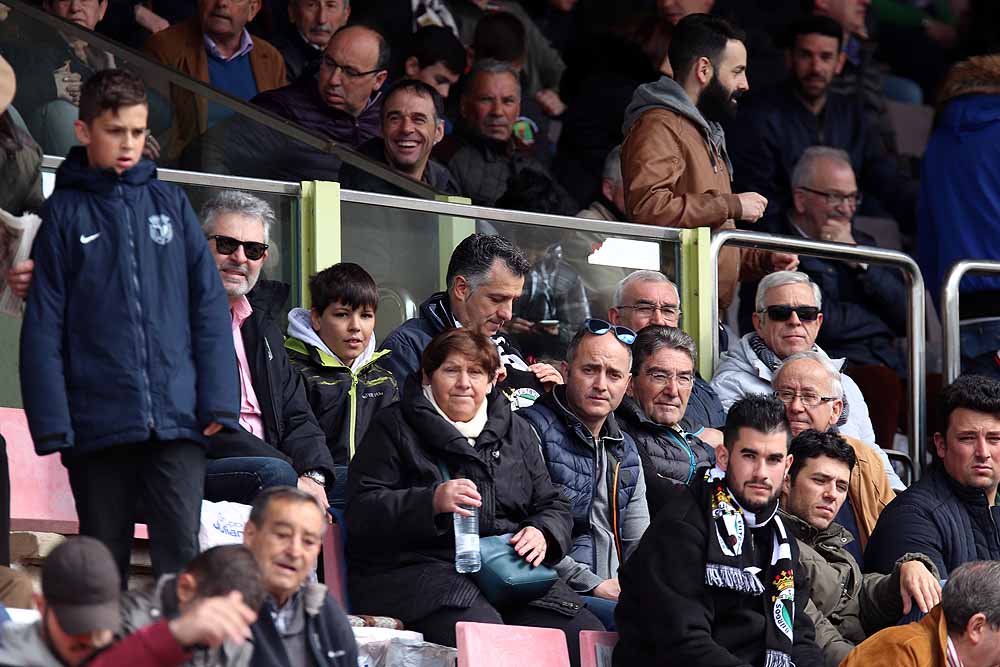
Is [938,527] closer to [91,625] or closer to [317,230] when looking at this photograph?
[317,230]

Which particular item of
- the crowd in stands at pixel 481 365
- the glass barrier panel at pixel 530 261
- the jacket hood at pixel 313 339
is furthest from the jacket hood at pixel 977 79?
the jacket hood at pixel 313 339

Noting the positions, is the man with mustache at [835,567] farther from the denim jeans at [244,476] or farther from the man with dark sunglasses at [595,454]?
the denim jeans at [244,476]

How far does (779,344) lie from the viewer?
348 inches

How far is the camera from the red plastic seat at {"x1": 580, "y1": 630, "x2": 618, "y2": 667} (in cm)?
650

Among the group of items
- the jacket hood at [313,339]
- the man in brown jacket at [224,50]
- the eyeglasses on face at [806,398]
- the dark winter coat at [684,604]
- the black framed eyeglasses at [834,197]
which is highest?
the man in brown jacket at [224,50]

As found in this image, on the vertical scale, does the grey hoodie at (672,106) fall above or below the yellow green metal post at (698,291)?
above

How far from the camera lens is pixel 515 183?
963 centimetres

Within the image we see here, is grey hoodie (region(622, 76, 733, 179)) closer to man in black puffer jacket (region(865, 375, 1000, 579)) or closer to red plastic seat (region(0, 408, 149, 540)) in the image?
man in black puffer jacket (region(865, 375, 1000, 579))

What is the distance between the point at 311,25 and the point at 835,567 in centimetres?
457

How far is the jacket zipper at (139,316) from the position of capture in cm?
564

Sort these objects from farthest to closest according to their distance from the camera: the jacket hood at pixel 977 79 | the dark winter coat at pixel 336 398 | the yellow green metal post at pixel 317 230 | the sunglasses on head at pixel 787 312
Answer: the jacket hood at pixel 977 79 < the sunglasses on head at pixel 787 312 < the yellow green metal post at pixel 317 230 < the dark winter coat at pixel 336 398

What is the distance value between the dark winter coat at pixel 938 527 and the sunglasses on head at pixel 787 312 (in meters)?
1.19

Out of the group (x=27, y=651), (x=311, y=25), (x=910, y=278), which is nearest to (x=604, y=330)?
(x=910, y=278)

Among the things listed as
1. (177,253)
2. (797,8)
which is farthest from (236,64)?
(797,8)
